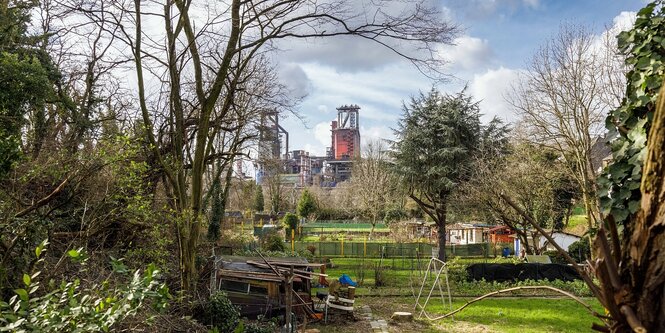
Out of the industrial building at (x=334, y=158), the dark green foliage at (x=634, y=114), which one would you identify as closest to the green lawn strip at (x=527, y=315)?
the dark green foliage at (x=634, y=114)

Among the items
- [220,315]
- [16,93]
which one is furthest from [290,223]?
[16,93]

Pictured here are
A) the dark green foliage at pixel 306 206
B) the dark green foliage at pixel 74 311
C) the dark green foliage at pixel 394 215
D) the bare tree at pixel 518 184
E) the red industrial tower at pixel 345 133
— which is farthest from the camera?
the red industrial tower at pixel 345 133

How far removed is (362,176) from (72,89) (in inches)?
1286

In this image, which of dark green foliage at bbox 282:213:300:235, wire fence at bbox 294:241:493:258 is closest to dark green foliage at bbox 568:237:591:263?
wire fence at bbox 294:241:493:258

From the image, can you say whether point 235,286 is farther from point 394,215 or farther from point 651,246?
point 394,215

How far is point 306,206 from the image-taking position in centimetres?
4725

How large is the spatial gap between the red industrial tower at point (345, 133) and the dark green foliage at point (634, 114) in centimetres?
10124

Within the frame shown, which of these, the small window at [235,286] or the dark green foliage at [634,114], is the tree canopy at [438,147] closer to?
the small window at [235,286]

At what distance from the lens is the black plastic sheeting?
61.4ft

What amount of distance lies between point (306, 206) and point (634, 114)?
43612mm

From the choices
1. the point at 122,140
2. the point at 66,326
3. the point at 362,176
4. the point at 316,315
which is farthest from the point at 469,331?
the point at 362,176

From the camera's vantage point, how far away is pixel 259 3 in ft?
28.5

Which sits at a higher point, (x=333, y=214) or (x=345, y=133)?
(x=345, y=133)

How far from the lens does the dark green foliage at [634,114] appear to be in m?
3.54
